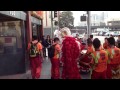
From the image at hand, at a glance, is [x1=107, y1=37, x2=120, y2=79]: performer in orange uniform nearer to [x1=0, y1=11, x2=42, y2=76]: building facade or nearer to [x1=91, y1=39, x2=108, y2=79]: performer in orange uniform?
[x1=91, y1=39, x2=108, y2=79]: performer in orange uniform

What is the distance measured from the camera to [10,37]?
12.8 meters

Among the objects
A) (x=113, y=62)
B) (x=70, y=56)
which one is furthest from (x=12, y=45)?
(x=113, y=62)

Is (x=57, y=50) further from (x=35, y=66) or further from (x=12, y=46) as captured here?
(x=12, y=46)

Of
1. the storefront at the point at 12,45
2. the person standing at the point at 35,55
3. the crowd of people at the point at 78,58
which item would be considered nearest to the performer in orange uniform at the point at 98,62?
the crowd of people at the point at 78,58

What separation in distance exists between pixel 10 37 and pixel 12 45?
1.20 ft

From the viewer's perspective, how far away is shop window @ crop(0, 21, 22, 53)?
498 inches

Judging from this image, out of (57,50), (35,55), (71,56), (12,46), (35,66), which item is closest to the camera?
(71,56)

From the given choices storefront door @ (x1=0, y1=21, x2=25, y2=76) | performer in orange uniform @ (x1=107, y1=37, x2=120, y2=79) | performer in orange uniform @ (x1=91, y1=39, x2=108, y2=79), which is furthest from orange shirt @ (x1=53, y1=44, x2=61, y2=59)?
storefront door @ (x1=0, y1=21, x2=25, y2=76)

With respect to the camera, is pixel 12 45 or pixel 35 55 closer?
pixel 35 55

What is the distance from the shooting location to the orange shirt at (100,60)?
7.29 m

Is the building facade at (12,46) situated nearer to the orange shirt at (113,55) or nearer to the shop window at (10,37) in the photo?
the shop window at (10,37)

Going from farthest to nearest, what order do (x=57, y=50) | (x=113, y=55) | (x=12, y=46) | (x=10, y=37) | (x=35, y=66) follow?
(x=12, y=46)
(x=10, y=37)
(x=35, y=66)
(x=57, y=50)
(x=113, y=55)
